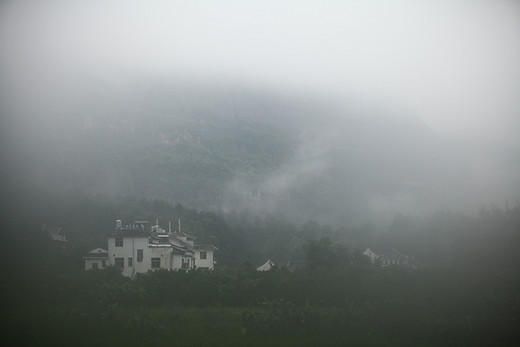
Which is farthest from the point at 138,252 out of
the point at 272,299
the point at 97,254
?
the point at 272,299

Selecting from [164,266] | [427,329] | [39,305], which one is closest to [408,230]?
[164,266]

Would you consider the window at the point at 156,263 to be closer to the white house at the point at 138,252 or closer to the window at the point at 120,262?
the white house at the point at 138,252

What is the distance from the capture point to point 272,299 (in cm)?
3538

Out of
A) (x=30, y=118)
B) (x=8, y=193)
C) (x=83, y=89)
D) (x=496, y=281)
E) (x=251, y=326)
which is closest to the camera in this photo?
(x=251, y=326)

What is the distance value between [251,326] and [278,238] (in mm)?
44820

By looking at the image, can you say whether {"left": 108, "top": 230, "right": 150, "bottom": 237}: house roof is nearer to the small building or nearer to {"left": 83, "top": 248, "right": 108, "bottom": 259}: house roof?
{"left": 83, "top": 248, "right": 108, "bottom": 259}: house roof

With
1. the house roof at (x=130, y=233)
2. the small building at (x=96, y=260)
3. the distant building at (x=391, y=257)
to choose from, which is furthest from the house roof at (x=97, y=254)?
the distant building at (x=391, y=257)

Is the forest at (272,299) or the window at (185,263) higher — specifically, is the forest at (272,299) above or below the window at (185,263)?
below

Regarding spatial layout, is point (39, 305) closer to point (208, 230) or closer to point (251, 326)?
point (251, 326)

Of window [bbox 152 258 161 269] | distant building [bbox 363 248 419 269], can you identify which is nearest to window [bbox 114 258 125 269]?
window [bbox 152 258 161 269]

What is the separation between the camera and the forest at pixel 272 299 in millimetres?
29578

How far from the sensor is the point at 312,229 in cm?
7838

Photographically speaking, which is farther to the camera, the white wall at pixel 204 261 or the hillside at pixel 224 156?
the hillside at pixel 224 156

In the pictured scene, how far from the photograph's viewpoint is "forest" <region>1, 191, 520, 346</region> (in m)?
29.6
